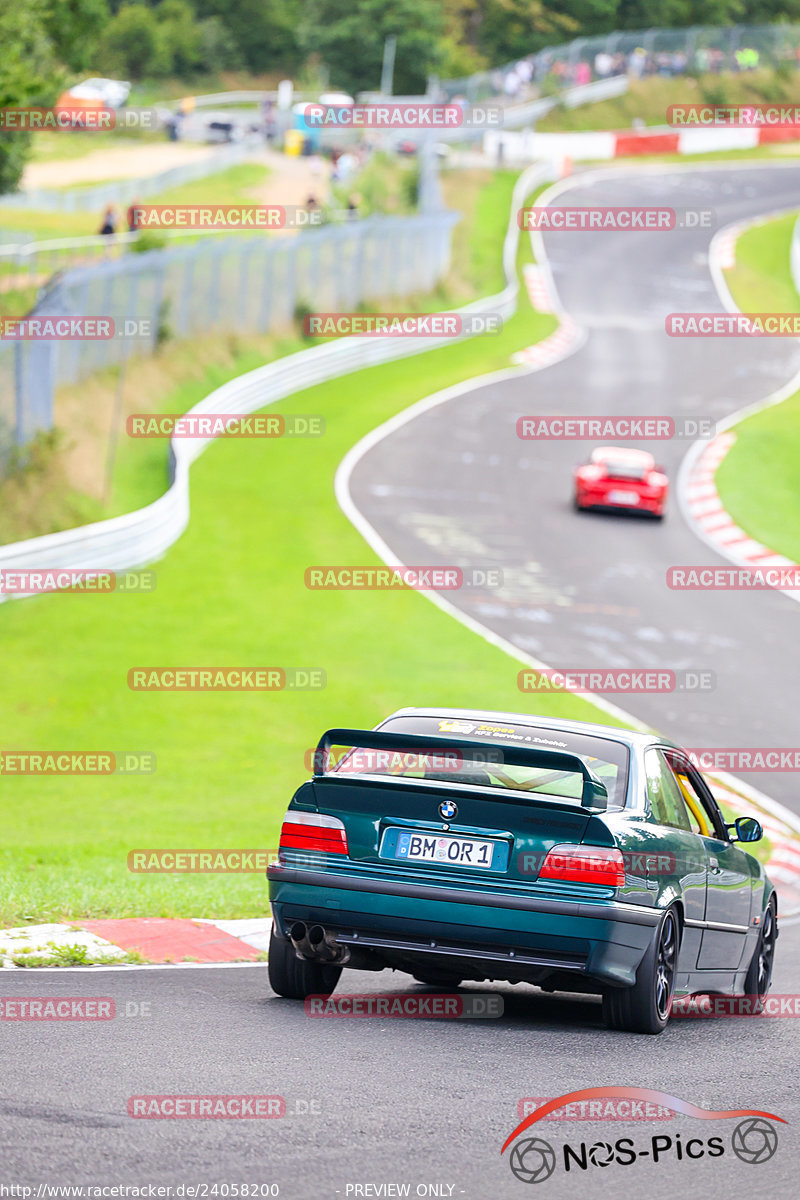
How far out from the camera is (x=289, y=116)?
7956cm

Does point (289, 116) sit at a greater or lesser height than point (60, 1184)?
greater

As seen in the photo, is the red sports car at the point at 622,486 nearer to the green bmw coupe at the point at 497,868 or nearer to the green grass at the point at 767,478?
the green grass at the point at 767,478

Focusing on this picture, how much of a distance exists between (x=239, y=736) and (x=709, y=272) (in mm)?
42474

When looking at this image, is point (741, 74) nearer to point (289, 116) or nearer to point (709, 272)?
point (289, 116)

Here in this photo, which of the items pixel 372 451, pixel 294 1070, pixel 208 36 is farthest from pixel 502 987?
pixel 208 36

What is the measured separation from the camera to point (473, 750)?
25.4 ft

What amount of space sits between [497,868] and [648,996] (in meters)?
0.88

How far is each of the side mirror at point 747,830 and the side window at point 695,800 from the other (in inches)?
4.0
